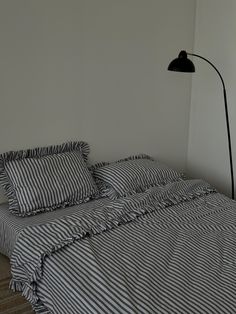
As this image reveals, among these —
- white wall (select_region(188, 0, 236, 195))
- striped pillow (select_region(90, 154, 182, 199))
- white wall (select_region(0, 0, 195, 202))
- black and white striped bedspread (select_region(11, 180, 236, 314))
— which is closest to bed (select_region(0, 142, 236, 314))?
black and white striped bedspread (select_region(11, 180, 236, 314))

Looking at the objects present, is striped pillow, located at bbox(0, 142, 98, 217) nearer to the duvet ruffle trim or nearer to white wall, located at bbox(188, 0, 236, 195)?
the duvet ruffle trim

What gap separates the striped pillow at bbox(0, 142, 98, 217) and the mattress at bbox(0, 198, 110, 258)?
0.14 ft

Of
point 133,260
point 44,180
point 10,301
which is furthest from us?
point 44,180

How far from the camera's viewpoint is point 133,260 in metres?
1.76

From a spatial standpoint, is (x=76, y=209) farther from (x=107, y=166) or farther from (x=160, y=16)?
(x=160, y=16)

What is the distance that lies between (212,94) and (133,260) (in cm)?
183

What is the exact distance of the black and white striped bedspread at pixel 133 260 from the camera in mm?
1513

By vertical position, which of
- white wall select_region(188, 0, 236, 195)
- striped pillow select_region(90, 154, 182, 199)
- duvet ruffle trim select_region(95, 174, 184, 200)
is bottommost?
duvet ruffle trim select_region(95, 174, 184, 200)

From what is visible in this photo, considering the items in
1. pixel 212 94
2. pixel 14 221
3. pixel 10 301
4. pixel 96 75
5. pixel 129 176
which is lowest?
pixel 10 301

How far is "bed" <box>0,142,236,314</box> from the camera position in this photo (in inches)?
59.9

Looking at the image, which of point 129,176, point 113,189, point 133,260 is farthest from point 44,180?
point 133,260

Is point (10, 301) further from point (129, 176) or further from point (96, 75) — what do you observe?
point (96, 75)

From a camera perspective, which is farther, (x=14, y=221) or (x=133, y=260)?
(x=14, y=221)

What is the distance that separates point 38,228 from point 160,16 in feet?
6.20
